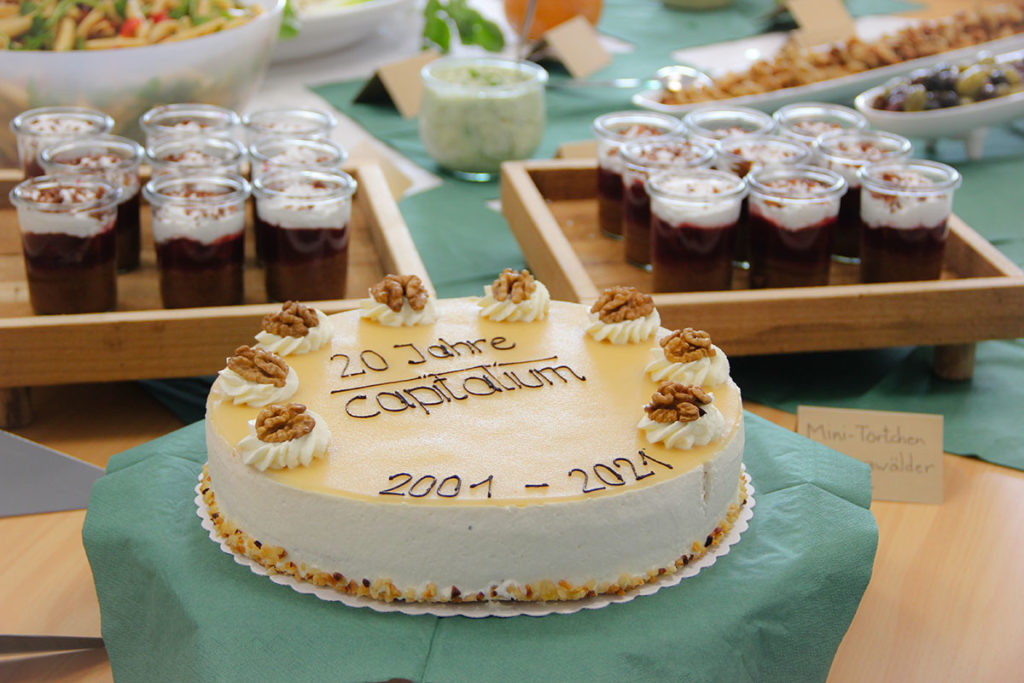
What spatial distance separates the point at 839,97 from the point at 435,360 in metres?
1.73

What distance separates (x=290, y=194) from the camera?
1.59 metres

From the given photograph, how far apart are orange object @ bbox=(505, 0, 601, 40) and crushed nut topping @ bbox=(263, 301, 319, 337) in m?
2.09

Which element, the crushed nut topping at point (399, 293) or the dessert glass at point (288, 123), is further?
the dessert glass at point (288, 123)

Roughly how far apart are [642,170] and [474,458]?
2.68ft

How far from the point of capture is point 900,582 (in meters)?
1.27

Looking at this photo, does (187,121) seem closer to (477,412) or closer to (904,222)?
(477,412)

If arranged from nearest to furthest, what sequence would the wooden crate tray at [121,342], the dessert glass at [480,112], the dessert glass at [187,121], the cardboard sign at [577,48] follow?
the wooden crate tray at [121,342] → the dessert glass at [187,121] → the dessert glass at [480,112] → the cardboard sign at [577,48]

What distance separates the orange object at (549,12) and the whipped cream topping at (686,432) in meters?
2.27

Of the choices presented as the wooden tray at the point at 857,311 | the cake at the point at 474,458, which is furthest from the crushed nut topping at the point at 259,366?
the wooden tray at the point at 857,311

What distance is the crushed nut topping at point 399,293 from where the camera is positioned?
1.31 meters

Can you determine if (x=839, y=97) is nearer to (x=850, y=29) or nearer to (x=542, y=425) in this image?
(x=850, y=29)

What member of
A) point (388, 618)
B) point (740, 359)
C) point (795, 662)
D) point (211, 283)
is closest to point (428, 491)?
point (388, 618)

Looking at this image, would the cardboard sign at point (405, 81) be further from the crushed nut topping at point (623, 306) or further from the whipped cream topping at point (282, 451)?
the whipped cream topping at point (282, 451)

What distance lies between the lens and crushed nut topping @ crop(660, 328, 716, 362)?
3.90ft
